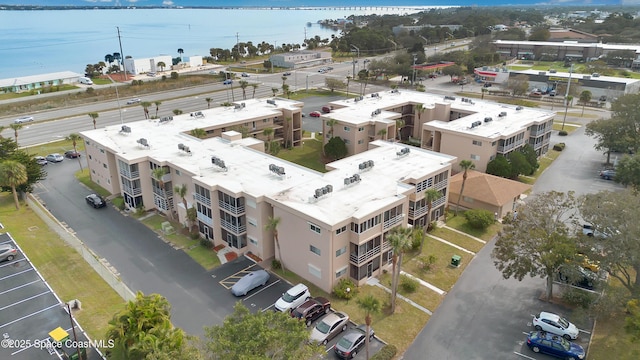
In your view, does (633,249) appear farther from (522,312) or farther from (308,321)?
(308,321)

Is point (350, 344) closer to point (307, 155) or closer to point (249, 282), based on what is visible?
point (249, 282)

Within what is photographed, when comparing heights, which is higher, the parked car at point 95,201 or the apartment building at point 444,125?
the apartment building at point 444,125

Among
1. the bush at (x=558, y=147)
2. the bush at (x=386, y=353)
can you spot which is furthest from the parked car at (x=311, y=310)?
the bush at (x=558, y=147)

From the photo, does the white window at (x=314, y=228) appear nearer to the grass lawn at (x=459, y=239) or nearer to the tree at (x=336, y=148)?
the grass lawn at (x=459, y=239)

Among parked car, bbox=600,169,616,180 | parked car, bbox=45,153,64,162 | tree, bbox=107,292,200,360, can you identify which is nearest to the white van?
parked car, bbox=45,153,64,162

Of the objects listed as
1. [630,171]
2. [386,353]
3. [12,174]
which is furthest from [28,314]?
[630,171]
